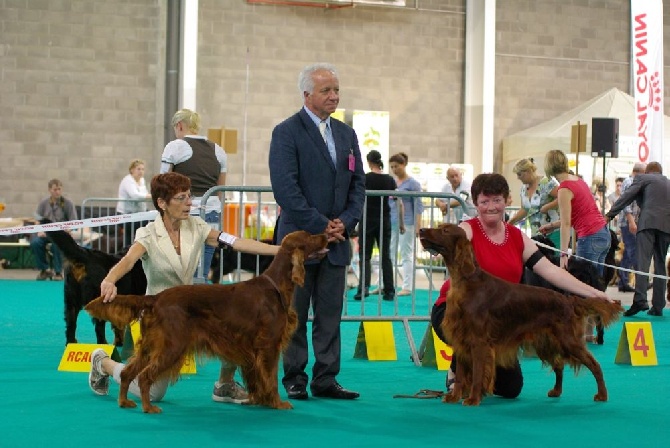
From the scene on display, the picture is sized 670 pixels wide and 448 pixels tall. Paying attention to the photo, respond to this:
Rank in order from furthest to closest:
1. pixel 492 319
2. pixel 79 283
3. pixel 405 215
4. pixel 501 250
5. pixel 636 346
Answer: pixel 405 215 → pixel 79 283 → pixel 636 346 → pixel 501 250 → pixel 492 319

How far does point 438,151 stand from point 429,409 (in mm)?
13841

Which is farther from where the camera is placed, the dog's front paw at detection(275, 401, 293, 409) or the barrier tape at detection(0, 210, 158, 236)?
the barrier tape at detection(0, 210, 158, 236)

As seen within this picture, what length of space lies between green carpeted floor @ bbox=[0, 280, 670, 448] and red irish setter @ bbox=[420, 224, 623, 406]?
0.63 ft

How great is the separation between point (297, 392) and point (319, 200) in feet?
2.88

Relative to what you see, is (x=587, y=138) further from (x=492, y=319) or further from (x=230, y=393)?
(x=230, y=393)

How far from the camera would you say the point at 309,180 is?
4.86 metres

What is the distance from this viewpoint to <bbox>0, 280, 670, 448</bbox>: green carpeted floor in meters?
3.89

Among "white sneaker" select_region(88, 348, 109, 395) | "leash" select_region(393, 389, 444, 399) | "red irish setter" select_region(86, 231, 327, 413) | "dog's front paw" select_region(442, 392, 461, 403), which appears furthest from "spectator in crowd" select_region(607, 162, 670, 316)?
"white sneaker" select_region(88, 348, 109, 395)

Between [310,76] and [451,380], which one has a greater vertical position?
[310,76]

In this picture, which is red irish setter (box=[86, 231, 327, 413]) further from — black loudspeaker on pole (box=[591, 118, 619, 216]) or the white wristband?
black loudspeaker on pole (box=[591, 118, 619, 216])

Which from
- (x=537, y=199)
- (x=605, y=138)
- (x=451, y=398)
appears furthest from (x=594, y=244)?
(x=605, y=138)

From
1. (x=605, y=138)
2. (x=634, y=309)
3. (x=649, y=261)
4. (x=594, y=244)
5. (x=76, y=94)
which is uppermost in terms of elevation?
(x=76, y=94)

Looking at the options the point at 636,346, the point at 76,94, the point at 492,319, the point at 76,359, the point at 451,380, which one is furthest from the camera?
the point at 76,94

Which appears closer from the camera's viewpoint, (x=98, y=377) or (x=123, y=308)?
Result: (x=123, y=308)
